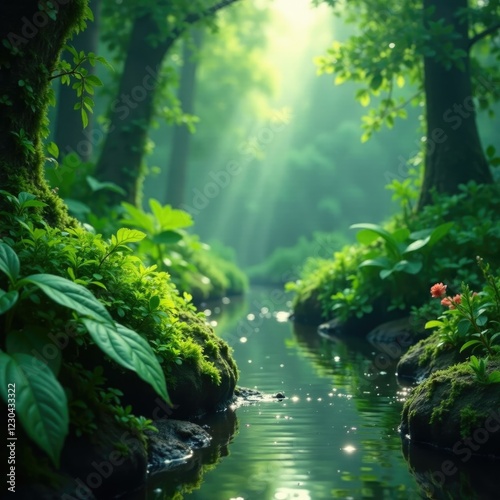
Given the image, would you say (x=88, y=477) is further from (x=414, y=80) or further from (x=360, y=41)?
(x=414, y=80)

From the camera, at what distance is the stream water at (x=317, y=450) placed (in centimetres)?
472

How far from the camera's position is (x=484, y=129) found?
43.2 meters

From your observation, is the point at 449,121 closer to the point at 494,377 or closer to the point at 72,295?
the point at 494,377

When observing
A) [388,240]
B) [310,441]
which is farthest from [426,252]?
[310,441]

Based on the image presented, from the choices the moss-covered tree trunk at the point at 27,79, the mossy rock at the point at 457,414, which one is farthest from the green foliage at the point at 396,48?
→ the mossy rock at the point at 457,414

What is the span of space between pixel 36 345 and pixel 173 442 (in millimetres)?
1424

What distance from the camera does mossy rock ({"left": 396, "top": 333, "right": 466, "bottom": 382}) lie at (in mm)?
7336

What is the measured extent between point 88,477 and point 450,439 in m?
2.59

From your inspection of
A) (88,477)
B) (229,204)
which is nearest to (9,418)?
(88,477)

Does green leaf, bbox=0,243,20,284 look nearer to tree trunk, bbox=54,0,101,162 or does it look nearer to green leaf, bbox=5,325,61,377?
green leaf, bbox=5,325,61,377

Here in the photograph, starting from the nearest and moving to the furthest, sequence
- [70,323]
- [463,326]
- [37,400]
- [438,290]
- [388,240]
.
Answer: [37,400], [70,323], [438,290], [463,326], [388,240]

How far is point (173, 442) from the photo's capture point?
555 centimetres

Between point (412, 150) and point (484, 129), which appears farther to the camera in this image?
point (412, 150)

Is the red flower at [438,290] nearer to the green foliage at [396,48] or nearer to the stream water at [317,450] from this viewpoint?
the stream water at [317,450]
